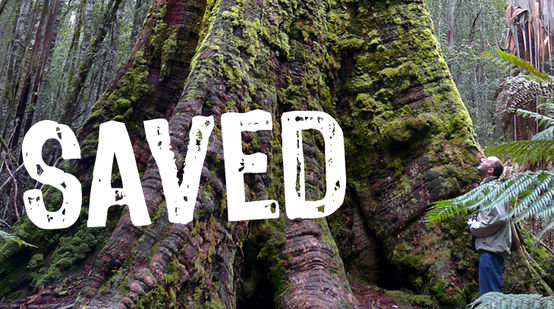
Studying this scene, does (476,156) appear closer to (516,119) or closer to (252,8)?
(252,8)

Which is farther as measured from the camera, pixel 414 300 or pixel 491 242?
pixel 414 300

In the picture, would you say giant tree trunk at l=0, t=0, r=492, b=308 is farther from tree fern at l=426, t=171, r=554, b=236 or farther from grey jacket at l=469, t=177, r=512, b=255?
tree fern at l=426, t=171, r=554, b=236

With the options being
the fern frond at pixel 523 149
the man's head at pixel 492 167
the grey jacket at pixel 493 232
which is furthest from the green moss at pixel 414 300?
the fern frond at pixel 523 149

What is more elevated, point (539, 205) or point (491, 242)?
point (539, 205)

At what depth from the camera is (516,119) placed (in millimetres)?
7172

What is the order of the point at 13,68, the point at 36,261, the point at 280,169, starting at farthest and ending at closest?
the point at 13,68 < the point at 36,261 < the point at 280,169

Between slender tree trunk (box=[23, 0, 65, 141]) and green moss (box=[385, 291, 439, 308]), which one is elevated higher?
slender tree trunk (box=[23, 0, 65, 141])

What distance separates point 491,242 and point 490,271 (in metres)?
0.22

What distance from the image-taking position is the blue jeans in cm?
342

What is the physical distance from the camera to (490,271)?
3.46 metres

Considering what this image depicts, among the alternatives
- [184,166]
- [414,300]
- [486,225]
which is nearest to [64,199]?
[184,166]

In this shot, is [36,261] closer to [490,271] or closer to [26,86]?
[490,271]

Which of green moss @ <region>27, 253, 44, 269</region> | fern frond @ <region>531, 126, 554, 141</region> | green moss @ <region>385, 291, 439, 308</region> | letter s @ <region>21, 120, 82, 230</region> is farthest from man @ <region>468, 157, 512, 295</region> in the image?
green moss @ <region>27, 253, 44, 269</region>

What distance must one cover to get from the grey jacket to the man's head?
0.14 m
